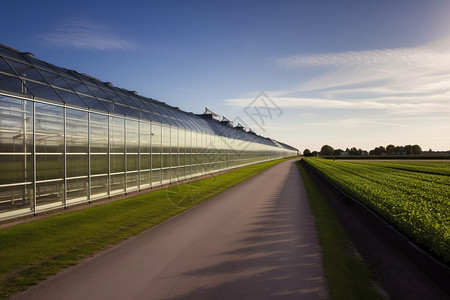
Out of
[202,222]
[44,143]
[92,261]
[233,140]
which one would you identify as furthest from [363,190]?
[233,140]

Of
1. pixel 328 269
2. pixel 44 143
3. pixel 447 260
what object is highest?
pixel 44 143

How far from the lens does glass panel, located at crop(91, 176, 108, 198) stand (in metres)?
16.2

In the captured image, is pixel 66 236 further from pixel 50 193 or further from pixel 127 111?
pixel 127 111

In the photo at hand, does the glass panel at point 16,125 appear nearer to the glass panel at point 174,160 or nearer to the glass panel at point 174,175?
the glass panel at point 174,160

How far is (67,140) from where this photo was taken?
14250 mm

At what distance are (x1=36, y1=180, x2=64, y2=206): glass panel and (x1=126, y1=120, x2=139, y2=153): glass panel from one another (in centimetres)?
576

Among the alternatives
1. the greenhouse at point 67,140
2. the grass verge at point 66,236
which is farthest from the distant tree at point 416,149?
the grass verge at point 66,236

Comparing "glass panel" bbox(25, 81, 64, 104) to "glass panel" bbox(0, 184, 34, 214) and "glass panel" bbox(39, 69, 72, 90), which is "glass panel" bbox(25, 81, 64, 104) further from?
"glass panel" bbox(0, 184, 34, 214)

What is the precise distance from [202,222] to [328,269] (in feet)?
19.1

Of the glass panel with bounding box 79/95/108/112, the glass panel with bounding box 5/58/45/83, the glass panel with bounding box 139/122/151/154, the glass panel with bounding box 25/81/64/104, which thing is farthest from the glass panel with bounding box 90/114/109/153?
the glass panel with bounding box 139/122/151/154

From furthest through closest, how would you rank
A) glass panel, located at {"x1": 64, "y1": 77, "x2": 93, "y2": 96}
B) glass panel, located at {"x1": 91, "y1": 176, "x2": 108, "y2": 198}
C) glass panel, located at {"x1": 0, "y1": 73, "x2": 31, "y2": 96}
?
glass panel, located at {"x1": 64, "y1": 77, "x2": 93, "y2": 96}, glass panel, located at {"x1": 91, "y1": 176, "x2": 108, "y2": 198}, glass panel, located at {"x1": 0, "y1": 73, "x2": 31, "y2": 96}

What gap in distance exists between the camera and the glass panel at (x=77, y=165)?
14344 mm

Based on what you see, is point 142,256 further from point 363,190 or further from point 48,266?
point 363,190

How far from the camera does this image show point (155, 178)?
22.7 metres
